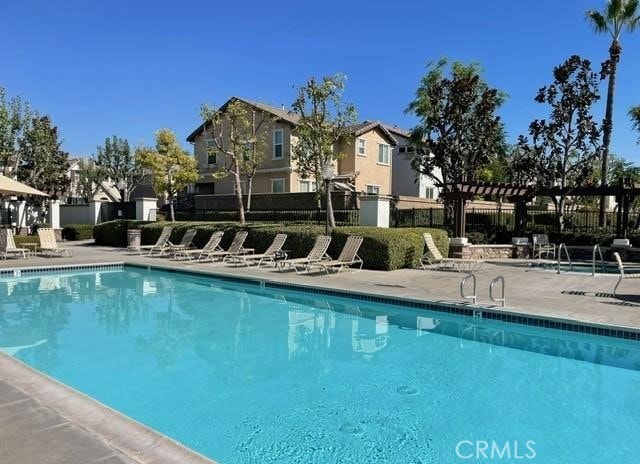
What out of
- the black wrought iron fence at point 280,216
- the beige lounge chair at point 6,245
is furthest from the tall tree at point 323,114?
the beige lounge chair at point 6,245

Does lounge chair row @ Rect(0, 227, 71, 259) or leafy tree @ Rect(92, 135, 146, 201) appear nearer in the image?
lounge chair row @ Rect(0, 227, 71, 259)

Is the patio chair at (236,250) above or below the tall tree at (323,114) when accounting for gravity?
below

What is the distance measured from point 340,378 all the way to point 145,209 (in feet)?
76.5

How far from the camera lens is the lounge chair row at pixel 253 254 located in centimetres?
1513

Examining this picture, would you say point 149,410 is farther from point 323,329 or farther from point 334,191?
point 334,191

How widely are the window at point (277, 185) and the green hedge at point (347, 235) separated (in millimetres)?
10158

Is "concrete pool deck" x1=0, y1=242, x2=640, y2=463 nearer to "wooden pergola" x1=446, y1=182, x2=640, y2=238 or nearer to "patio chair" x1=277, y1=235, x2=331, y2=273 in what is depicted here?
"patio chair" x1=277, y1=235, x2=331, y2=273

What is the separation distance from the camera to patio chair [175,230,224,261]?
18.1m

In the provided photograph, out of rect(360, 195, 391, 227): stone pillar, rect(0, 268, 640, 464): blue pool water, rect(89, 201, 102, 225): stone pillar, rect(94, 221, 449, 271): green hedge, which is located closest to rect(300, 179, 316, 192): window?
rect(94, 221, 449, 271): green hedge

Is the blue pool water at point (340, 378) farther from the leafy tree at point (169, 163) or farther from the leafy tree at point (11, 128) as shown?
the leafy tree at point (11, 128)

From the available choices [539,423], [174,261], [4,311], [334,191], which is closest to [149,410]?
[539,423]

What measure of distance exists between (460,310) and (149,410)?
6.20m

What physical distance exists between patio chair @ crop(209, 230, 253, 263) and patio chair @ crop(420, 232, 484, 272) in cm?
642

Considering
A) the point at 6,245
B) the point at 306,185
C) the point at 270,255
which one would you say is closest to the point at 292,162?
the point at 306,185
